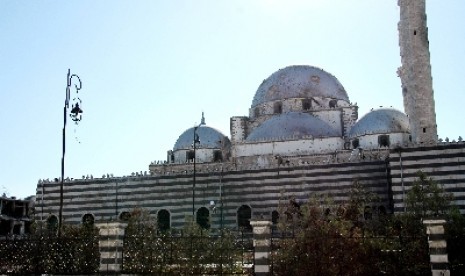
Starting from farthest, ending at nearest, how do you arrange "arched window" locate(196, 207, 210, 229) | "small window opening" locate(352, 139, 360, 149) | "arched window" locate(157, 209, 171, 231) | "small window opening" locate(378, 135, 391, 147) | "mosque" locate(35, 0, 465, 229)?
"small window opening" locate(352, 139, 360, 149)
"arched window" locate(157, 209, 171, 231)
"small window opening" locate(378, 135, 391, 147)
"arched window" locate(196, 207, 210, 229)
"mosque" locate(35, 0, 465, 229)

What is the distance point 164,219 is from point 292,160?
747 centimetres

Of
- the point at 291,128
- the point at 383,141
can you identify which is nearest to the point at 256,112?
the point at 291,128

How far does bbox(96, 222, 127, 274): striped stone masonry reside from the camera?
1066 cm

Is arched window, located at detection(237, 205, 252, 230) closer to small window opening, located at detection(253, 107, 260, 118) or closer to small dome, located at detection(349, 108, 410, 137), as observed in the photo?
small dome, located at detection(349, 108, 410, 137)

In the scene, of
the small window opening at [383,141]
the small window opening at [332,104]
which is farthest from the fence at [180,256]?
the small window opening at [332,104]

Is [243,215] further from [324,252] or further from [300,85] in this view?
[324,252]

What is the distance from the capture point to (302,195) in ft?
79.6

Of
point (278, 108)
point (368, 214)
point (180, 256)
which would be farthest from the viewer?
point (278, 108)

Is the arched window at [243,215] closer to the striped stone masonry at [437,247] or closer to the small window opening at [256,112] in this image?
the small window opening at [256,112]

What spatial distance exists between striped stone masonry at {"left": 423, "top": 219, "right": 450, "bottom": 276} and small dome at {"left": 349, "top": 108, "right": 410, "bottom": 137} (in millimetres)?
16347

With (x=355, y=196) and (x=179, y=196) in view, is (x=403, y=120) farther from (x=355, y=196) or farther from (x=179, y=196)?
(x=179, y=196)

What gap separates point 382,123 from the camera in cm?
2617

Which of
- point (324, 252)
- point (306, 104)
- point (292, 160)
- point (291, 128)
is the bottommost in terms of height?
point (324, 252)

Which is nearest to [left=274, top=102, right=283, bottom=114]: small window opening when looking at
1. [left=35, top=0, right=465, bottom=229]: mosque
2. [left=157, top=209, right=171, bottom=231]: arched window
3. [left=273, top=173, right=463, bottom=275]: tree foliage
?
[left=35, top=0, right=465, bottom=229]: mosque
